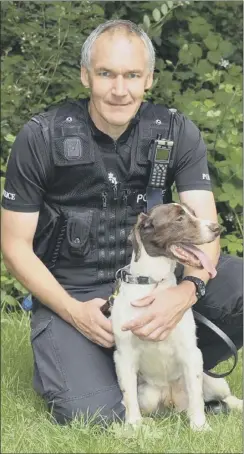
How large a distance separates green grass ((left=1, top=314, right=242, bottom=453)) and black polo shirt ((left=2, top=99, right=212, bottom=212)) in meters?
0.94

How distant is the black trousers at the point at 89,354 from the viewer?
3.69 m

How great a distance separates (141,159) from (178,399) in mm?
1155

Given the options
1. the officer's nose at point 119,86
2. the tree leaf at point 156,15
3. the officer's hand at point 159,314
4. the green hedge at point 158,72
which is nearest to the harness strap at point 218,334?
the officer's hand at point 159,314

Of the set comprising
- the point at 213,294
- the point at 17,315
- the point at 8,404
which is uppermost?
the point at 213,294

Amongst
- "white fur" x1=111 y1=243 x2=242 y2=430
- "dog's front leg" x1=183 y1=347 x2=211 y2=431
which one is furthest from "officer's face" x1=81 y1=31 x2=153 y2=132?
"dog's front leg" x1=183 y1=347 x2=211 y2=431

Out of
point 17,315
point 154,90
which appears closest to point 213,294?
point 17,315

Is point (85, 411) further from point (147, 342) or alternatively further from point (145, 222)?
point (145, 222)

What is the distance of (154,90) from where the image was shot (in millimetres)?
6371

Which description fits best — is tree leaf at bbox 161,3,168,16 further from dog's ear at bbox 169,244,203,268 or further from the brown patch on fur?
dog's ear at bbox 169,244,203,268

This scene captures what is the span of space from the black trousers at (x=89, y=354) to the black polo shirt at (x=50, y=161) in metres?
0.53

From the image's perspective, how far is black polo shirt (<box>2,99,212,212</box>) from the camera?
3791 mm

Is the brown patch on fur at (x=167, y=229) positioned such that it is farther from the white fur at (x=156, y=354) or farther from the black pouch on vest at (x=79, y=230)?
the black pouch on vest at (x=79, y=230)

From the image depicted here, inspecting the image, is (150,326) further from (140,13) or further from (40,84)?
(140,13)

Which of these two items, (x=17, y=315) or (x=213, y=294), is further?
(x=17, y=315)
